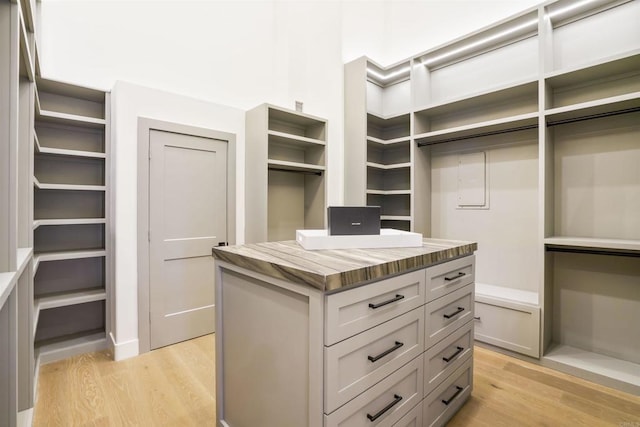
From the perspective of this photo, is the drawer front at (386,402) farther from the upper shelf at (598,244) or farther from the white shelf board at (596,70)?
the white shelf board at (596,70)

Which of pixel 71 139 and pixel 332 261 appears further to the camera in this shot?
pixel 71 139

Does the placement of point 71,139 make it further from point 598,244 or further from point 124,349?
point 598,244

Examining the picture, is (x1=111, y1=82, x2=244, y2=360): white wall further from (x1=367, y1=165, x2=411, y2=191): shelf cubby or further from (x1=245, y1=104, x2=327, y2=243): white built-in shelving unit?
(x1=367, y1=165, x2=411, y2=191): shelf cubby

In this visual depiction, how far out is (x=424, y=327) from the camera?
1467mm

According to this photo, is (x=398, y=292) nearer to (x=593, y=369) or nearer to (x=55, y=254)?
(x=593, y=369)

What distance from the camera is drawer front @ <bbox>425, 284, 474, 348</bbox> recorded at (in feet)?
4.96

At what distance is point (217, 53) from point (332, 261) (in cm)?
321

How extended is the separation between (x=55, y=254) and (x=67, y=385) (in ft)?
3.09

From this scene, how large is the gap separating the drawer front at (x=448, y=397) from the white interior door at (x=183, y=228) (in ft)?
7.15

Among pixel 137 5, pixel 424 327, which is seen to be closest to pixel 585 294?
pixel 424 327

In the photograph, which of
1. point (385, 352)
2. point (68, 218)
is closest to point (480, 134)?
point (385, 352)

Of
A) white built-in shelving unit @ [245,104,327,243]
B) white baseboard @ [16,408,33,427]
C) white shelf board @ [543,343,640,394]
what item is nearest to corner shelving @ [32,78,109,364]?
white baseboard @ [16,408,33,427]

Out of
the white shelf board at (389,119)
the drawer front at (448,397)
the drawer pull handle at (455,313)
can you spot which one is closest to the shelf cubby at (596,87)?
the white shelf board at (389,119)

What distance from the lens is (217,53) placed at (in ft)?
11.3
